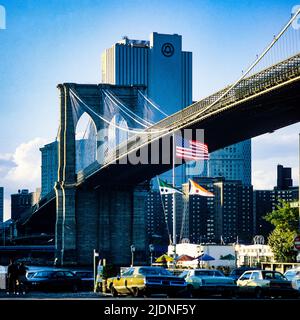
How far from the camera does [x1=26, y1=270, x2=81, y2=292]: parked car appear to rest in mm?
27758

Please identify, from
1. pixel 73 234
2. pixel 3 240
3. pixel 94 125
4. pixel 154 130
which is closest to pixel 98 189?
pixel 73 234

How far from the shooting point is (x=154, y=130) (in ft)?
227

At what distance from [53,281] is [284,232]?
147 ft

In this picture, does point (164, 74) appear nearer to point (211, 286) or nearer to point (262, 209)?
point (211, 286)

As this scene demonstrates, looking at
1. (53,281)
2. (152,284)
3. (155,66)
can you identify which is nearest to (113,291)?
(152,284)

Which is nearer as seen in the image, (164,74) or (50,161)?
(164,74)

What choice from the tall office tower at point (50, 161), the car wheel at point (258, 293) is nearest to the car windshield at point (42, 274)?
the car wheel at point (258, 293)

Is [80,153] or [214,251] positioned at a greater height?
[80,153]

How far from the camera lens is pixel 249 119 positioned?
191ft

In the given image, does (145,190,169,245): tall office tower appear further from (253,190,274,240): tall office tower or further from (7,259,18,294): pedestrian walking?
(7,259,18,294): pedestrian walking

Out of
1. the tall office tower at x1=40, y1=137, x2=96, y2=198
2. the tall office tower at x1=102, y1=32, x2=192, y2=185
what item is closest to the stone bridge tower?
the tall office tower at x1=40, y1=137, x2=96, y2=198

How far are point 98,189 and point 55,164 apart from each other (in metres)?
18.2

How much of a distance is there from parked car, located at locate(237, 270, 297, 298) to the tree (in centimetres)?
4000
